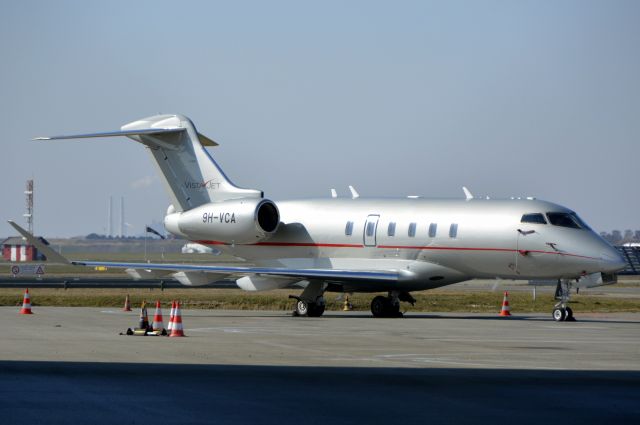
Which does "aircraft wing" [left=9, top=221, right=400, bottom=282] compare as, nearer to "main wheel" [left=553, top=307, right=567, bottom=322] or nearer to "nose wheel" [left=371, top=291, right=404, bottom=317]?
"nose wheel" [left=371, top=291, right=404, bottom=317]

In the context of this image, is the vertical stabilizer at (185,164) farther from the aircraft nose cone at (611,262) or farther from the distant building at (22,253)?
the distant building at (22,253)

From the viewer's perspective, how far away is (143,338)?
24.4 meters

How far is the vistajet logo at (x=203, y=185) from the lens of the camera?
1526 inches

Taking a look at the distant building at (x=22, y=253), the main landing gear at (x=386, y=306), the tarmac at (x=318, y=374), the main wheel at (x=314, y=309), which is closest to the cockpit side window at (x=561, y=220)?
the tarmac at (x=318, y=374)

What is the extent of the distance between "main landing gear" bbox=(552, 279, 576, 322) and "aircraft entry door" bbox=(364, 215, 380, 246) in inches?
225

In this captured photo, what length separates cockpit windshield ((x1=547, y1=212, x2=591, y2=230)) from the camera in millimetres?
33531

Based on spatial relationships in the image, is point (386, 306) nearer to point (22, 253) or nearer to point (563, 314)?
point (563, 314)

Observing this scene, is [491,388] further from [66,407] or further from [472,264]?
[472,264]

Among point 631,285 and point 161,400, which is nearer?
point 161,400

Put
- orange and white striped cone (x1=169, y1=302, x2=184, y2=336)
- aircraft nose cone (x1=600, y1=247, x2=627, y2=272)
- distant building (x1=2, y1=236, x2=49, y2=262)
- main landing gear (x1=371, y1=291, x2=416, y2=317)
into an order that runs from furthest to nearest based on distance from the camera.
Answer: distant building (x1=2, y1=236, x2=49, y2=262) < main landing gear (x1=371, y1=291, x2=416, y2=317) < aircraft nose cone (x1=600, y1=247, x2=627, y2=272) < orange and white striped cone (x1=169, y1=302, x2=184, y2=336)

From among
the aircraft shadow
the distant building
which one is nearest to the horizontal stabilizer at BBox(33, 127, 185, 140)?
the aircraft shadow

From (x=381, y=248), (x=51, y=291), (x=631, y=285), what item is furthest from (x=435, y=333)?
(x=631, y=285)

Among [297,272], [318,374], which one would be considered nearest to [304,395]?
[318,374]

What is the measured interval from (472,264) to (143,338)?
41.7ft
